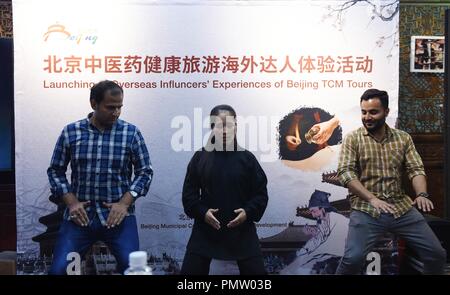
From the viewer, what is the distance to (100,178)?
12.9 feet

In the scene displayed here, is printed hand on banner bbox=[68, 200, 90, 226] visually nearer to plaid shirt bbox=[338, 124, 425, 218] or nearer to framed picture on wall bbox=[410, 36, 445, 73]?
plaid shirt bbox=[338, 124, 425, 218]

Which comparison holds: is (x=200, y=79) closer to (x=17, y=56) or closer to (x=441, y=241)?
(x=17, y=56)

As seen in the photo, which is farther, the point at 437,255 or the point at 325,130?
the point at 325,130

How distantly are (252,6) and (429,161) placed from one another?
216cm

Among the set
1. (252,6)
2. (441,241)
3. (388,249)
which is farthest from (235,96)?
(441,241)

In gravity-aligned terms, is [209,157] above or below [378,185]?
above

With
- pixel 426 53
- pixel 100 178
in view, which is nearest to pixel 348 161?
pixel 426 53

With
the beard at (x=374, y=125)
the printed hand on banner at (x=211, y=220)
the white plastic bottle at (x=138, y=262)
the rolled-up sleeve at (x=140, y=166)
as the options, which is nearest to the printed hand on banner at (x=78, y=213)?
the rolled-up sleeve at (x=140, y=166)

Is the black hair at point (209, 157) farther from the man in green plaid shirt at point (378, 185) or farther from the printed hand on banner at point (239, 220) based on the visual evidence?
the man in green plaid shirt at point (378, 185)

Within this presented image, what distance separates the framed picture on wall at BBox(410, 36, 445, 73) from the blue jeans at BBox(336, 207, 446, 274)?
1499mm

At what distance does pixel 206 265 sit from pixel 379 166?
137cm

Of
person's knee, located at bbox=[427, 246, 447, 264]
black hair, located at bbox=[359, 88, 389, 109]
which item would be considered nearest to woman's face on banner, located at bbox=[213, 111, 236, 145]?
black hair, located at bbox=[359, 88, 389, 109]

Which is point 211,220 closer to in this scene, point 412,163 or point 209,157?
point 209,157

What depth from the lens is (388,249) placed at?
4.08 m
